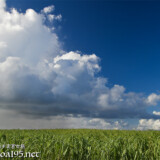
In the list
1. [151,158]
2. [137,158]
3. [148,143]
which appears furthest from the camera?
[148,143]

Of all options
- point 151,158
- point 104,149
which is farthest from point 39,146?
point 151,158

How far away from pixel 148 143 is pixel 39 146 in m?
6.33

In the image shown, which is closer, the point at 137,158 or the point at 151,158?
the point at 137,158

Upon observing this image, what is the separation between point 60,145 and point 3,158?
2.55 meters

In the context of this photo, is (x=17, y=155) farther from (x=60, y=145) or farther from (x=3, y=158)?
(x=60, y=145)

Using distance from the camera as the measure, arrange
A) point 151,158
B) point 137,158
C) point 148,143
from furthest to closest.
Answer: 1. point 148,143
2. point 151,158
3. point 137,158

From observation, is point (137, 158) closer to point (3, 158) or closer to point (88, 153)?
point (88, 153)

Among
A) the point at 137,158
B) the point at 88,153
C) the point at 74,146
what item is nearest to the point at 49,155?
the point at 74,146

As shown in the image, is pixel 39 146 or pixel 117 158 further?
pixel 39 146

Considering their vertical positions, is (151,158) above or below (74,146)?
below

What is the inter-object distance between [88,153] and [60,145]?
1.32 metres

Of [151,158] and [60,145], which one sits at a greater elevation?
[60,145]

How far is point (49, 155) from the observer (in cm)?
866

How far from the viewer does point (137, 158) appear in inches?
318
